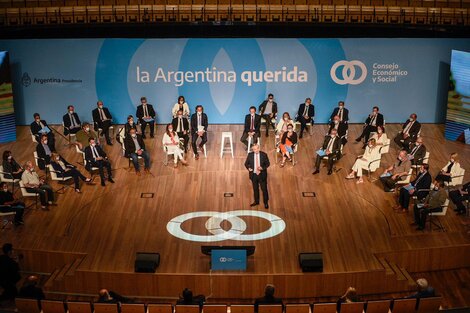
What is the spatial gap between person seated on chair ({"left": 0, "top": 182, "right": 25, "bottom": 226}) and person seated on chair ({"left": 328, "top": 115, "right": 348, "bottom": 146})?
6529 mm

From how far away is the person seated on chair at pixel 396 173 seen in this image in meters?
13.4

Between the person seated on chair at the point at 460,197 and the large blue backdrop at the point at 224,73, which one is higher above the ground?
the large blue backdrop at the point at 224,73

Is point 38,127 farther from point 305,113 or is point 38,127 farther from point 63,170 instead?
point 305,113

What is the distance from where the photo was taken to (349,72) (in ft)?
55.0

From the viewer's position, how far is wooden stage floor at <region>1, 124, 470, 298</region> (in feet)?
37.0

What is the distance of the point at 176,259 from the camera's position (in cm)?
1134

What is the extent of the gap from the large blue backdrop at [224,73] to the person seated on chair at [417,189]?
4.57 m

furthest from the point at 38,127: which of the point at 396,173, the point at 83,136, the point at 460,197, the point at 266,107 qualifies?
the point at 460,197

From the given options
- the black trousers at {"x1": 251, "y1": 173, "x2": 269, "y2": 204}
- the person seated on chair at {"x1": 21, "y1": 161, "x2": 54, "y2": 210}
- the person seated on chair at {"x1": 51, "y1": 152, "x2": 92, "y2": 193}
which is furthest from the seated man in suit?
the person seated on chair at {"x1": 21, "y1": 161, "x2": 54, "y2": 210}

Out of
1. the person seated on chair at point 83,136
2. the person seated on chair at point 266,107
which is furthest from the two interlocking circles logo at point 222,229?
the person seated on chair at point 266,107

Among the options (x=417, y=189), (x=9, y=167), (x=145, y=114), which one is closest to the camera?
(x=417, y=189)

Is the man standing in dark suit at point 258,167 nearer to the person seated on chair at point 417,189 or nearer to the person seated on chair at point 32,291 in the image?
the person seated on chair at point 417,189

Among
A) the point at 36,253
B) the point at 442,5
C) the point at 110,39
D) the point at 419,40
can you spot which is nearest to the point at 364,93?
the point at 419,40

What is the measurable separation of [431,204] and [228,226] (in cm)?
352
